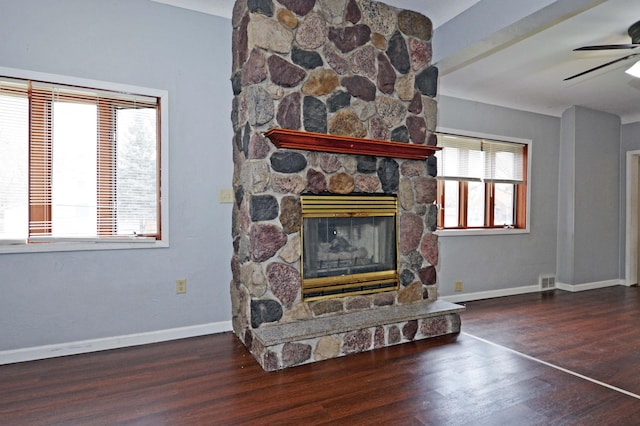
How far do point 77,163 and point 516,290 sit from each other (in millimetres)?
4923

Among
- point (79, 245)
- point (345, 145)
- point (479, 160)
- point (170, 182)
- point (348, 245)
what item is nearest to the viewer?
point (79, 245)

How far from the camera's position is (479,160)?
466cm

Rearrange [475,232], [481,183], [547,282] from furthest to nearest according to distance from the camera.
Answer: [547,282] < [481,183] < [475,232]

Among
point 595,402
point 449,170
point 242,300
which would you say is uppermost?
point 449,170

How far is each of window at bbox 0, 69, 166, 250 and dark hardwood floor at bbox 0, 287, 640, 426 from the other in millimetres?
910

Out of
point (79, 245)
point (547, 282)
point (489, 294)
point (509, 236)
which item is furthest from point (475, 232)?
point (79, 245)

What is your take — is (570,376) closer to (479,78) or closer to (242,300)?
(242,300)

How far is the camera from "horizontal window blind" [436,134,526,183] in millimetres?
4422

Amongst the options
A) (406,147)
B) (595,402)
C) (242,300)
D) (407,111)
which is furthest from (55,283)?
(595,402)

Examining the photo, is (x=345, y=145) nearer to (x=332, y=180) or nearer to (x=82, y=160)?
(x=332, y=180)

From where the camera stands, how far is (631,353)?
2818 millimetres

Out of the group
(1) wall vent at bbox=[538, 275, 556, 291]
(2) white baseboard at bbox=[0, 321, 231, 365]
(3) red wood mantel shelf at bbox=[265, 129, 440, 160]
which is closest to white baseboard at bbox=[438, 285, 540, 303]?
(1) wall vent at bbox=[538, 275, 556, 291]

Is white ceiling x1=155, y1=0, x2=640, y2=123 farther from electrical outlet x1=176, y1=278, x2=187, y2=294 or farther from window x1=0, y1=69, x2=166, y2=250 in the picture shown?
electrical outlet x1=176, y1=278, x2=187, y2=294

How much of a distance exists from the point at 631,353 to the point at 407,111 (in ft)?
8.24
